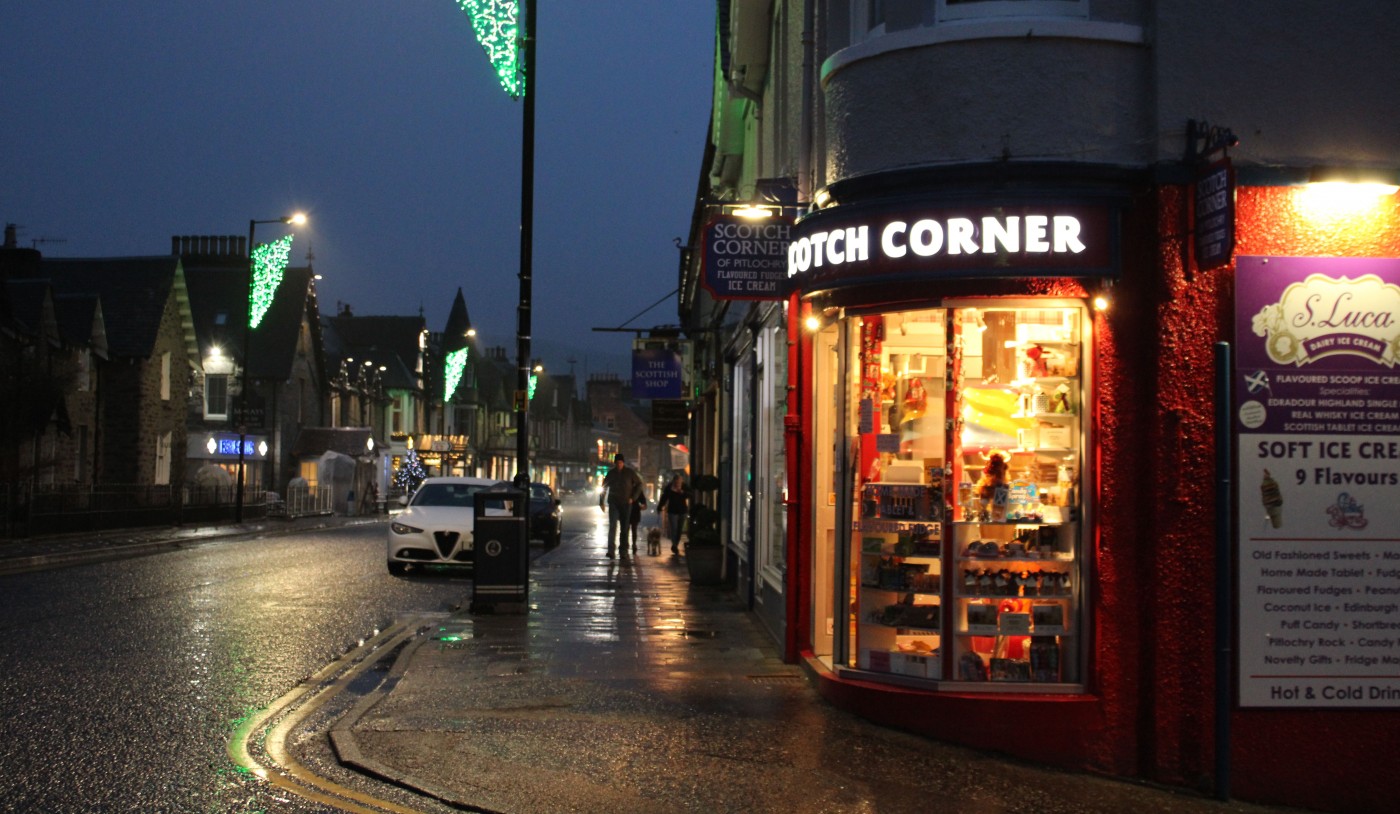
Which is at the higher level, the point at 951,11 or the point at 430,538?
the point at 951,11

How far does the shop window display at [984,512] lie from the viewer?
8.59 m

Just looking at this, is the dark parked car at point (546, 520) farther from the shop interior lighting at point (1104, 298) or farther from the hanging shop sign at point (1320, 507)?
the hanging shop sign at point (1320, 507)

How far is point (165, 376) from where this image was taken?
152ft

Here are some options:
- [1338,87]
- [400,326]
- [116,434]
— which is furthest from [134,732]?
[400,326]

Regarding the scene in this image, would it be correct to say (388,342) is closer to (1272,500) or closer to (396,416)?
(396,416)

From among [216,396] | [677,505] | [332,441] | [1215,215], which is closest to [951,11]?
[1215,215]

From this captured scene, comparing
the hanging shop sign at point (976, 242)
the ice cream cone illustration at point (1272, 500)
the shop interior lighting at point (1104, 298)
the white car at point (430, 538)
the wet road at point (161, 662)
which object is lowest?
the wet road at point (161, 662)

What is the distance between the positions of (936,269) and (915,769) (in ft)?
9.85

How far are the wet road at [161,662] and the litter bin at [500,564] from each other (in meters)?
1.10

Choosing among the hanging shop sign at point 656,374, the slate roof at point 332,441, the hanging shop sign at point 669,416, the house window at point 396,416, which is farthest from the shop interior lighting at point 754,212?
the house window at point 396,416

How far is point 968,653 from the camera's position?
28.6 feet

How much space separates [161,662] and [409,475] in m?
55.4

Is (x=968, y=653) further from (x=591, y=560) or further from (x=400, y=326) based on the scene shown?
(x=400, y=326)

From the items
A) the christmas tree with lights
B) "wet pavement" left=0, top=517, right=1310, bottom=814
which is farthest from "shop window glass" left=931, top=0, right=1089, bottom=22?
the christmas tree with lights
